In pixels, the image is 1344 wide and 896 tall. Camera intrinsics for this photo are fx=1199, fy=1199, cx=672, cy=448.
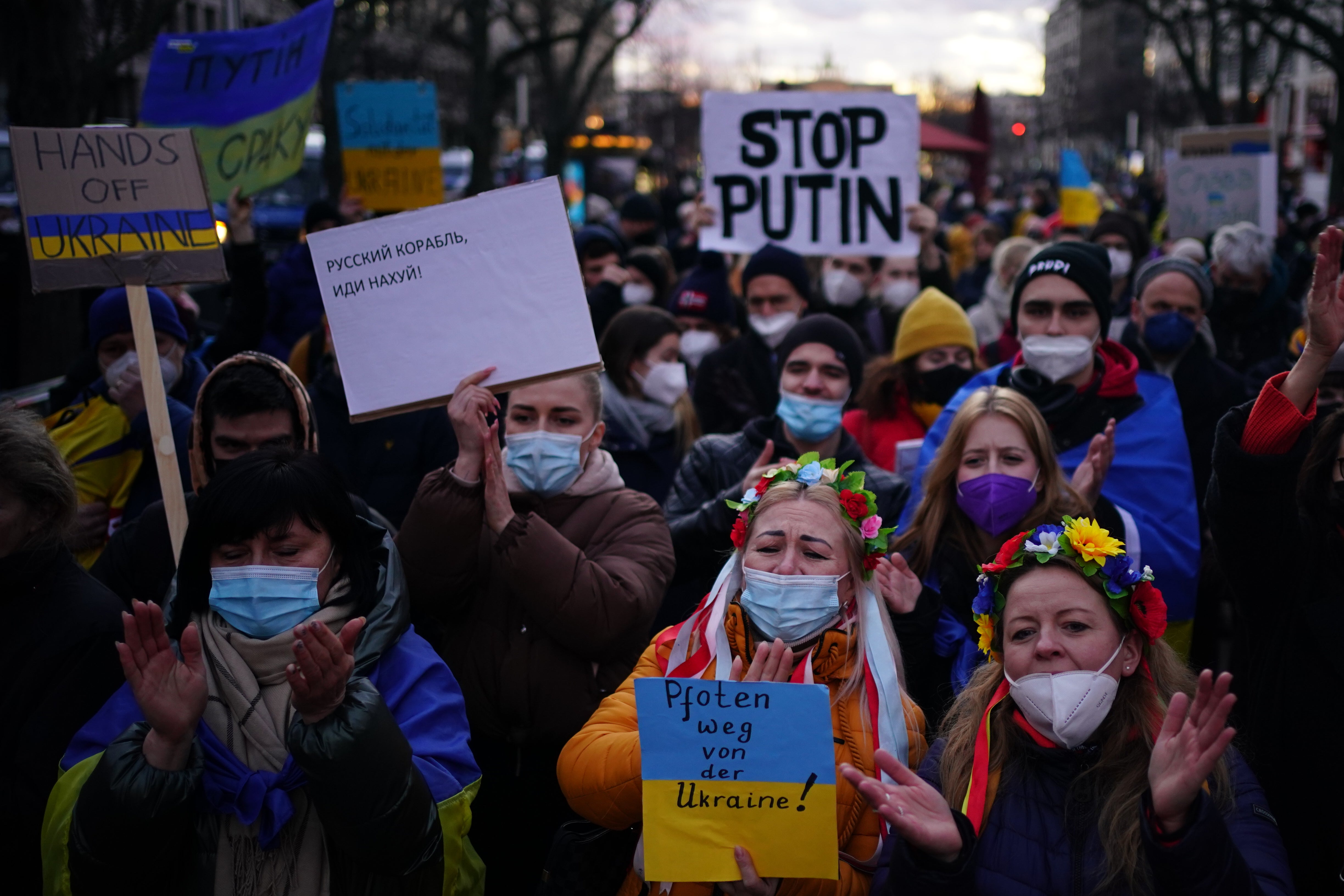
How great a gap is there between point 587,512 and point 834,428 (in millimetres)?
1214

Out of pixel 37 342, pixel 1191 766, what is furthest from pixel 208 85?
pixel 1191 766

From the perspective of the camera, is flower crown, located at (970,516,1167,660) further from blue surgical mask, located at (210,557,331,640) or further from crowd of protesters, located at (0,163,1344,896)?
blue surgical mask, located at (210,557,331,640)

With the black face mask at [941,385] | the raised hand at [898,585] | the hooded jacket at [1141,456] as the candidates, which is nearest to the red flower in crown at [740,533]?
the raised hand at [898,585]

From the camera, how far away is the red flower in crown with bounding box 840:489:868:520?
2973 millimetres

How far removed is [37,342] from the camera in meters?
8.33

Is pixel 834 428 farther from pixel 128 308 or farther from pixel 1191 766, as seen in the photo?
pixel 128 308

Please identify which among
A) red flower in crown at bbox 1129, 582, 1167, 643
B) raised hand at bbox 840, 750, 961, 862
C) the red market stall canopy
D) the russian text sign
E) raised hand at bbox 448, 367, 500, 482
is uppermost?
the red market stall canopy

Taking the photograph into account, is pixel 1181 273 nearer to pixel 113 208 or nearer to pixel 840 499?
pixel 840 499

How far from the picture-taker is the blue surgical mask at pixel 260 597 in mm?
2691

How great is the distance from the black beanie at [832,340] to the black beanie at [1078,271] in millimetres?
623

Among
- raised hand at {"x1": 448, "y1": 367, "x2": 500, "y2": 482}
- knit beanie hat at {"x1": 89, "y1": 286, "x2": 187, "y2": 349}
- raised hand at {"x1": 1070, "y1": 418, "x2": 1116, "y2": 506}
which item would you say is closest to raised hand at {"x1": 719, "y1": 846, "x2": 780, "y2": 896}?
raised hand at {"x1": 448, "y1": 367, "x2": 500, "y2": 482}

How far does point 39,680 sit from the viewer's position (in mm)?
2803

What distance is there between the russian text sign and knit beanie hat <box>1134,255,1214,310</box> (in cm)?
427

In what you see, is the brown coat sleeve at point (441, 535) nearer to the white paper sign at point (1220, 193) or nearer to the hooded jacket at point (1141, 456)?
the hooded jacket at point (1141, 456)
